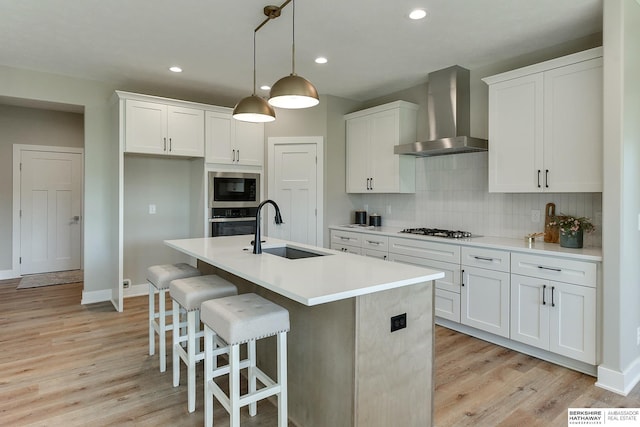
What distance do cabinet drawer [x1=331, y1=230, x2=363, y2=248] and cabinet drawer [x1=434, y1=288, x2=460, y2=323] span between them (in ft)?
3.81

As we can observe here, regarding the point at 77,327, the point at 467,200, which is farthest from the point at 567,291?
the point at 77,327

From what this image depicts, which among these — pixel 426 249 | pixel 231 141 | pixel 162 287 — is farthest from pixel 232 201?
pixel 426 249

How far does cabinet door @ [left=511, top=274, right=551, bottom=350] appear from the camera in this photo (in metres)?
2.87

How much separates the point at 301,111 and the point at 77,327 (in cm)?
345

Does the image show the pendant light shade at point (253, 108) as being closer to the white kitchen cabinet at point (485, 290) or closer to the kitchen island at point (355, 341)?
the kitchen island at point (355, 341)

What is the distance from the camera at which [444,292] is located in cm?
362

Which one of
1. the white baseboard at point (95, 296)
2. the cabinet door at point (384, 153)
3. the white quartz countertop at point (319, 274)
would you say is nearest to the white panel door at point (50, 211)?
the white baseboard at point (95, 296)

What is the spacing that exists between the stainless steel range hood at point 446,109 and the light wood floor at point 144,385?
185cm

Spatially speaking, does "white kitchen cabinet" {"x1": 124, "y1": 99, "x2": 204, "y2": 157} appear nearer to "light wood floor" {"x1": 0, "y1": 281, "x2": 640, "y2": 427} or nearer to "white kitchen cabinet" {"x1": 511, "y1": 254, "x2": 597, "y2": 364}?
"light wood floor" {"x1": 0, "y1": 281, "x2": 640, "y2": 427}

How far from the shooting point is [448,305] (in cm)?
359

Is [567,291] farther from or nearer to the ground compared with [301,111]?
nearer to the ground

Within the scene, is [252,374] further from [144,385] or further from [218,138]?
[218,138]

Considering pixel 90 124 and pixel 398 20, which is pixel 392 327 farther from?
pixel 90 124

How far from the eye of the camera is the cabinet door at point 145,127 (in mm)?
4113
